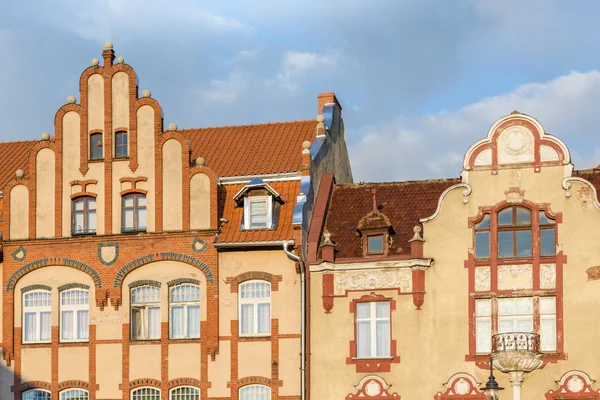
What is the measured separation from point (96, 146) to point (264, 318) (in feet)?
29.8

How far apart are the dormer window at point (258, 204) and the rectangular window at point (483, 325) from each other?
7860 millimetres

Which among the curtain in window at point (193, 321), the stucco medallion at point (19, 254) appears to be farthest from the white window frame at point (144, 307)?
the stucco medallion at point (19, 254)

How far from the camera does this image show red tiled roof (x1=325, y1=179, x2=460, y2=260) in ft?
161

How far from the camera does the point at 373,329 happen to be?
157ft

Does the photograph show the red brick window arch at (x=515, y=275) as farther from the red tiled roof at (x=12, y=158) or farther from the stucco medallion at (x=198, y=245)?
the red tiled roof at (x=12, y=158)

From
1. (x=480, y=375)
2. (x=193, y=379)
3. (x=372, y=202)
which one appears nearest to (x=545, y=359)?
(x=480, y=375)

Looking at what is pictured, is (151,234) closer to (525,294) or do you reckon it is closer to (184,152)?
(184,152)

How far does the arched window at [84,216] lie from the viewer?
5134 centimetres

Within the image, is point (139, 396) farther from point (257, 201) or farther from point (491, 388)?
point (491, 388)

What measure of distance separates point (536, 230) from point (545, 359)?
430 cm

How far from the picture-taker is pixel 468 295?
47.1 metres

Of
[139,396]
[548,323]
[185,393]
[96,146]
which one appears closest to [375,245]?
[548,323]

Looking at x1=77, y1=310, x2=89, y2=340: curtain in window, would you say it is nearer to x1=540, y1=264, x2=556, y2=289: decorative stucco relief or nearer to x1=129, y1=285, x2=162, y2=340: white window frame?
x1=129, y1=285, x2=162, y2=340: white window frame

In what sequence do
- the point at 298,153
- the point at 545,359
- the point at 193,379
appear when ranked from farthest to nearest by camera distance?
the point at 298,153, the point at 193,379, the point at 545,359
